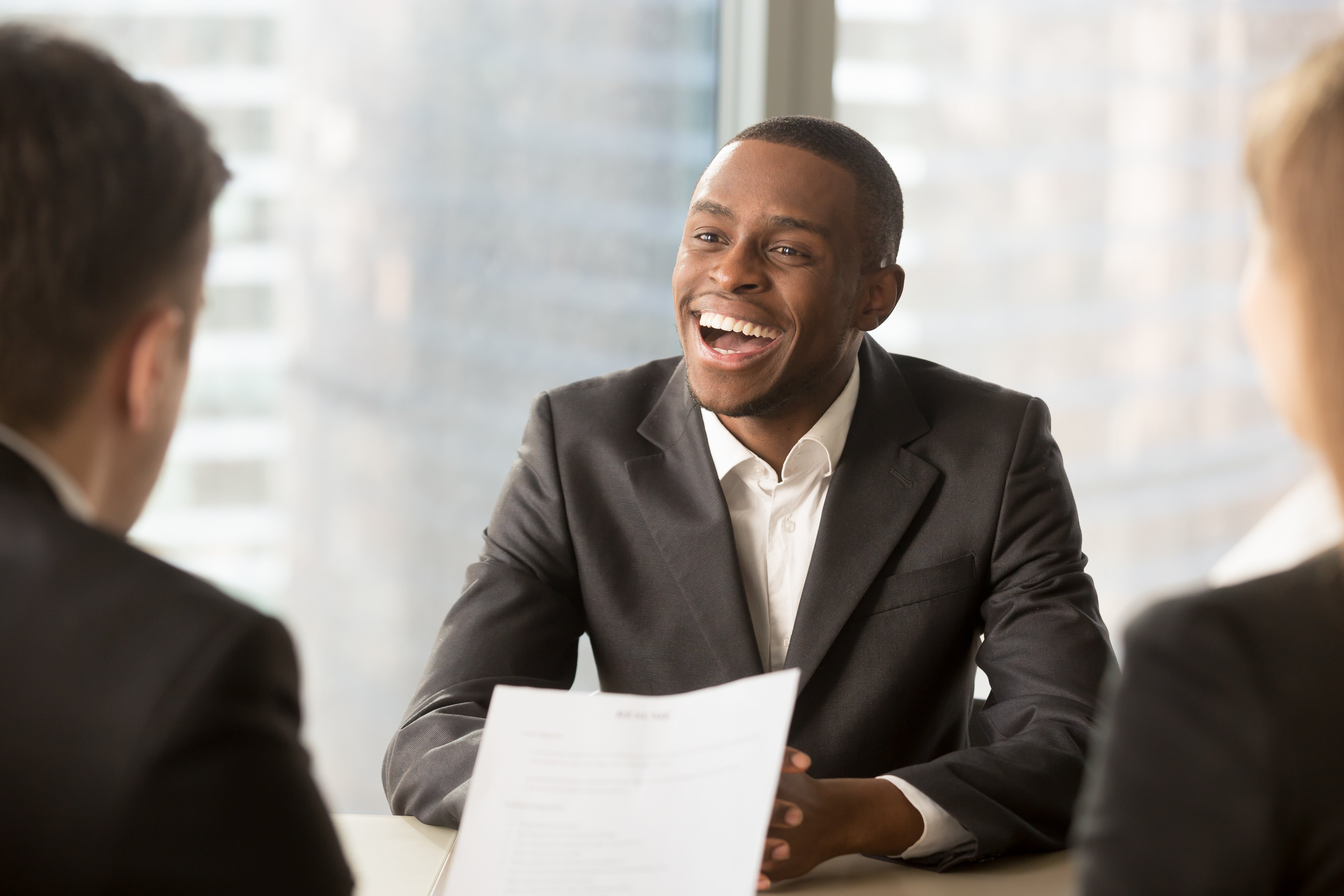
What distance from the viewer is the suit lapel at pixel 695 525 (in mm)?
1866

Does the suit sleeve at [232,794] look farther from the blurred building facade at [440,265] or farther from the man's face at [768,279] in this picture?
the blurred building facade at [440,265]

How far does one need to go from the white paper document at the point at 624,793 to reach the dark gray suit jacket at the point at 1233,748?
0.42 m

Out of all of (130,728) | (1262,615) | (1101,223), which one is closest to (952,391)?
(1262,615)

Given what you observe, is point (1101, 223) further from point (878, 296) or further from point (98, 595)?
point (98, 595)

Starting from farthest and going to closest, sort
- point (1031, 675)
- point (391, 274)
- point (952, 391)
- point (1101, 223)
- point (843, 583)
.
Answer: point (1101, 223)
point (391, 274)
point (952, 391)
point (843, 583)
point (1031, 675)

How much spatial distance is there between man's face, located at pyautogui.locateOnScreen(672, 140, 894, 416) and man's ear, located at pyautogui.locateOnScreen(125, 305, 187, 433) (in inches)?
44.3

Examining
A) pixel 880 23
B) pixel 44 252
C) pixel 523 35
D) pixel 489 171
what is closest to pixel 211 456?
pixel 489 171

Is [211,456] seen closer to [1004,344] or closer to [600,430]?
[600,430]

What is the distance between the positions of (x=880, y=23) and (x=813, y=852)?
261 cm

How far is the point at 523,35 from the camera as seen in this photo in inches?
127

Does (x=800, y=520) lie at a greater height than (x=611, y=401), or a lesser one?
lesser

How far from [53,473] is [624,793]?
2.05ft

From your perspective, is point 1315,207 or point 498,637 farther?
point 498,637

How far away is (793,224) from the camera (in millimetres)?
1988
